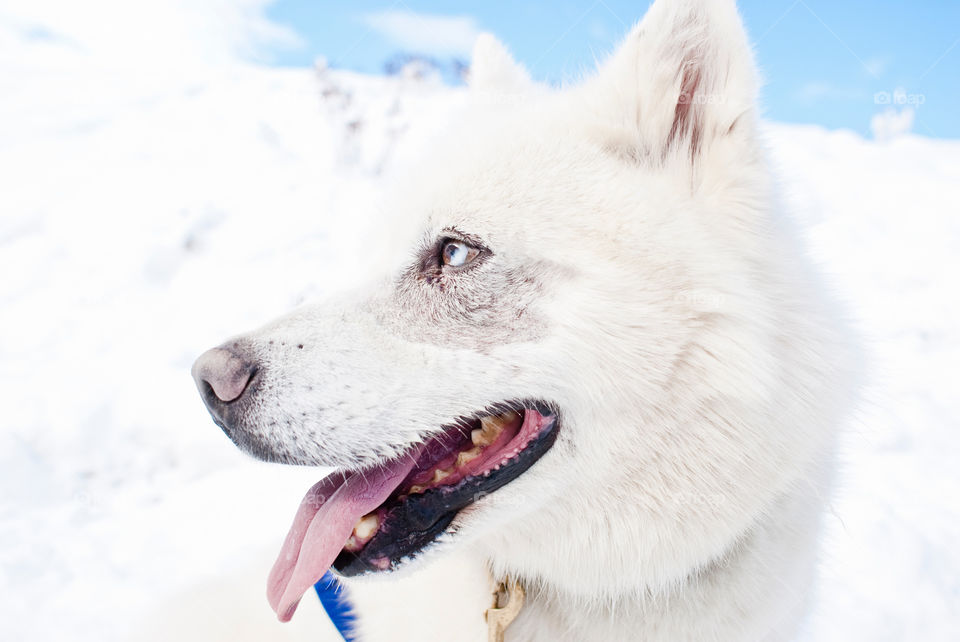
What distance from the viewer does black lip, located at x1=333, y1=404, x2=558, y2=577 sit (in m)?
1.53

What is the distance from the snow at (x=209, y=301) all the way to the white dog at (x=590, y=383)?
0.40 metres

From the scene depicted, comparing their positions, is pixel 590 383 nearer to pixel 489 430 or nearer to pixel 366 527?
pixel 489 430

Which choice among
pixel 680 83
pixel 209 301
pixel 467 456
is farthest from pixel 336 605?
pixel 209 301

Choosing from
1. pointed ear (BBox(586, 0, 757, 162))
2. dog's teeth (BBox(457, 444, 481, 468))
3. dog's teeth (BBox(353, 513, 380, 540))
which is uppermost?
pointed ear (BBox(586, 0, 757, 162))

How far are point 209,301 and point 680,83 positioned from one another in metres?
5.59

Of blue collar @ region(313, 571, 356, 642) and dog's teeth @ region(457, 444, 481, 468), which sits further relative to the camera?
blue collar @ region(313, 571, 356, 642)

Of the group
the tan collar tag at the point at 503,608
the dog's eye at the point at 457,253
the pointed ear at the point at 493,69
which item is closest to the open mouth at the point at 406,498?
the tan collar tag at the point at 503,608

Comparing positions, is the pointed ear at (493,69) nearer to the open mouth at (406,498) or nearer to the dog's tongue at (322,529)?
the open mouth at (406,498)

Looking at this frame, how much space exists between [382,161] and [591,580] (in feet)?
29.6

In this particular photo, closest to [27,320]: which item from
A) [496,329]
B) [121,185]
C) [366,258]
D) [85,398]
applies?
[85,398]

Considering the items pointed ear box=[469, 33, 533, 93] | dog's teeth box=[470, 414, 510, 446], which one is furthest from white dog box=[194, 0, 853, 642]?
pointed ear box=[469, 33, 533, 93]

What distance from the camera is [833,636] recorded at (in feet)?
9.61

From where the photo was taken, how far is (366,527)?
1589mm

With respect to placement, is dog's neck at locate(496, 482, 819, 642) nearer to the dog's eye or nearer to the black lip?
the black lip
